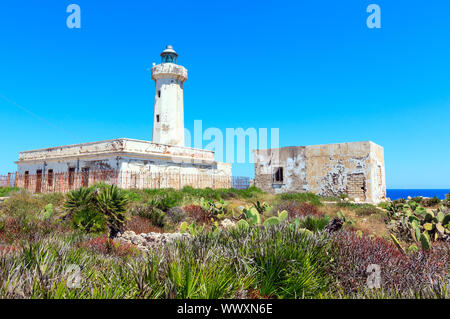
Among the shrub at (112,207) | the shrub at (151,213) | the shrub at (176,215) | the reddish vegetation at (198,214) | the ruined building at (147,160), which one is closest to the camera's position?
the shrub at (112,207)

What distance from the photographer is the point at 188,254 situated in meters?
3.24

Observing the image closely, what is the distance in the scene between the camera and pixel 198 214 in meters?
11.7

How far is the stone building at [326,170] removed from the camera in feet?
58.0

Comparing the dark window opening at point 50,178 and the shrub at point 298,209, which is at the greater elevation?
the dark window opening at point 50,178

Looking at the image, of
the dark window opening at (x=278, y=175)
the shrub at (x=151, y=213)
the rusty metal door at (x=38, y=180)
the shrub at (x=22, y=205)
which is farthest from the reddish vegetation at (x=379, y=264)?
the rusty metal door at (x=38, y=180)

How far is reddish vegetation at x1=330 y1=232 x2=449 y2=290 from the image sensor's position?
3.42 m

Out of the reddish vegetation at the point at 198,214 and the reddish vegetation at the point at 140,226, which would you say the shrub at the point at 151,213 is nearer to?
the reddish vegetation at the point at 140,226

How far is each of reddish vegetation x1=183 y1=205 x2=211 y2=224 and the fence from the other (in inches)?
286

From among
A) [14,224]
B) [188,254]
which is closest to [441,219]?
[188,254]

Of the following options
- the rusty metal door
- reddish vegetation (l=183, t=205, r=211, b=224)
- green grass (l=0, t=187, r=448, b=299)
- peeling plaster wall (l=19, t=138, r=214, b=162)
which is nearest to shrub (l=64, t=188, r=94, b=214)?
reddish vegetation (l=183, t=205, r=211, b=224)

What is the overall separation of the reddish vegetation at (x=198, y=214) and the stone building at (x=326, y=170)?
9.92 meters
